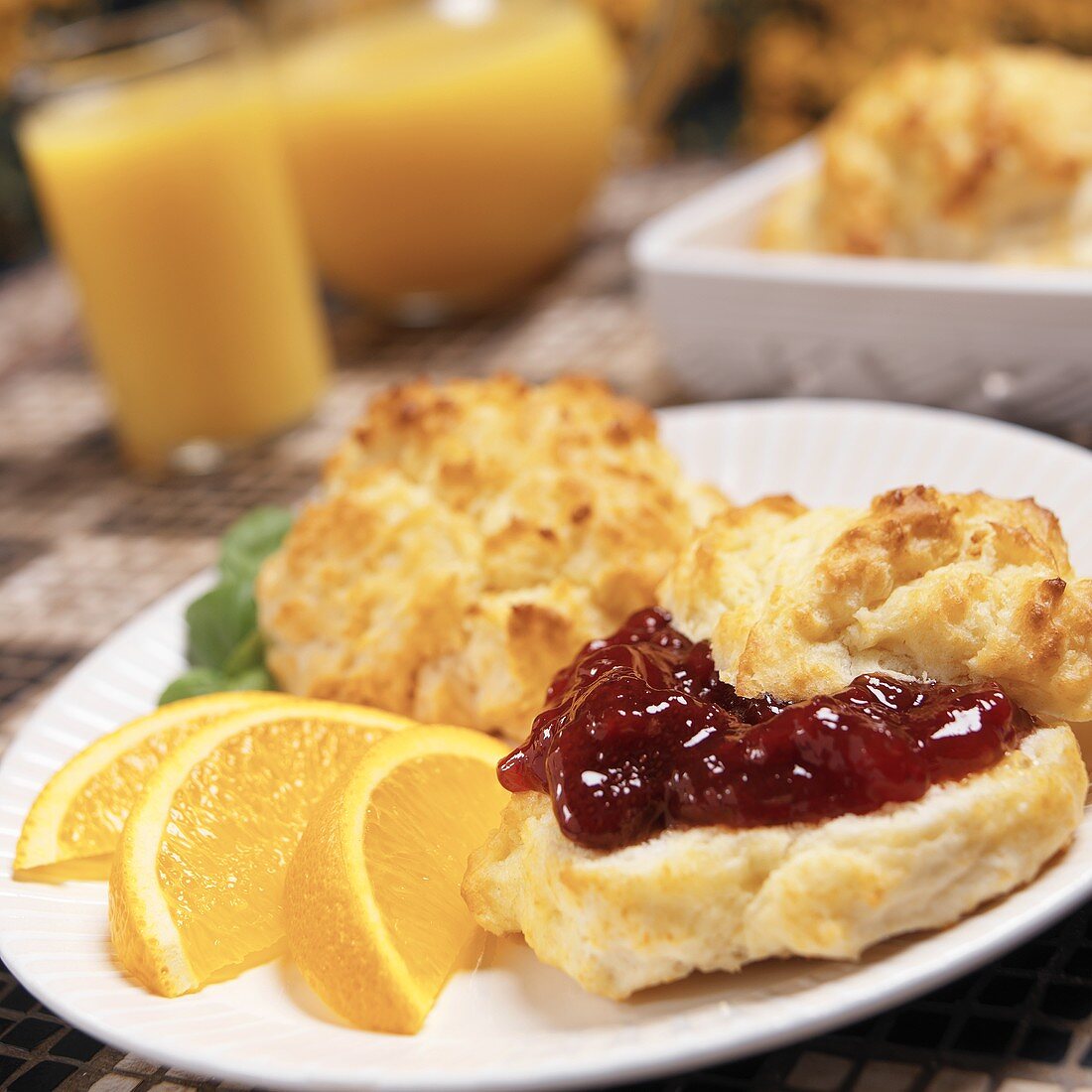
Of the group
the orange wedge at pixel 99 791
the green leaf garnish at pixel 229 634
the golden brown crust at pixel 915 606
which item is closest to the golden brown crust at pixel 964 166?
the golden brown crust at pixel 915 606

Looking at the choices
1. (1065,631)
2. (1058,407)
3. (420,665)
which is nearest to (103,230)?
(420,665)

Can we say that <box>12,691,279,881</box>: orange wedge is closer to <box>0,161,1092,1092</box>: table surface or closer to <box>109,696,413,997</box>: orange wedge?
<box>109,696,413,997</box>: orange wedge

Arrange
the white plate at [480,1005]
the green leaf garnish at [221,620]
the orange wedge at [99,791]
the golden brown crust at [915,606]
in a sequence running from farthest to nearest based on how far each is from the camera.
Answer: the green leaf garnish at [221,620] < the orange wedge at [99,791] < the golden brown crust at [915,606] < the white plate at [480,1005]

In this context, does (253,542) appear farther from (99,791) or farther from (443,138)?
(443,138)

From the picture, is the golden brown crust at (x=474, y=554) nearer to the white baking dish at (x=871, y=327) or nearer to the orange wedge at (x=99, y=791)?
the orange wedge at (x=99, y=791)

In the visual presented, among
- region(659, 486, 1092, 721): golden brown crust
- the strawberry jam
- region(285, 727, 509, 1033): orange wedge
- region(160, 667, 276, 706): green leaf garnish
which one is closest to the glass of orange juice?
region(160, 667, 276, 706): green leaf garnish

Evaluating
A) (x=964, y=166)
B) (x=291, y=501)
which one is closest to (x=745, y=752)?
(x=964, y=166)

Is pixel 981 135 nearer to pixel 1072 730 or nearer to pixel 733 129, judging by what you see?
pixel 1072 730
